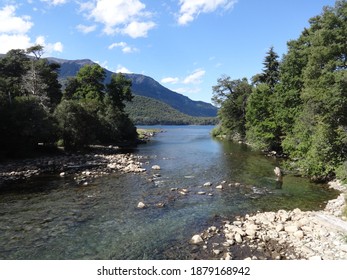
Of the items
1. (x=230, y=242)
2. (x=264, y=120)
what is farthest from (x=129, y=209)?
(x=264, y=120)

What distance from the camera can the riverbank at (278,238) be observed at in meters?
12.0

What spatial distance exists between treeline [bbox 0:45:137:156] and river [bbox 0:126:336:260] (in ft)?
42.8

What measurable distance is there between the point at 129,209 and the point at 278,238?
30.6 feet

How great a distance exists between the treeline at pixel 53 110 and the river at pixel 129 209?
1306cm

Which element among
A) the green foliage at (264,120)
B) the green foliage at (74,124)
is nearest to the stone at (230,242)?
the green foliage at (264,120)

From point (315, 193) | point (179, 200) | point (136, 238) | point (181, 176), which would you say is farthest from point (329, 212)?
point (181, 176)

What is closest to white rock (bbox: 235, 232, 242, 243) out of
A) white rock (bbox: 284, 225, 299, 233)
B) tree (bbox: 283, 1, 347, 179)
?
white rock (bbox: 284, 225, 299, 233)

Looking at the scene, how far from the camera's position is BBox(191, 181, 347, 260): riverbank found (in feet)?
39.5

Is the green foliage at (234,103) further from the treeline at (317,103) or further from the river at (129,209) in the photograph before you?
the river at (129,209)

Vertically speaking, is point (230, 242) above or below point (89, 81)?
below

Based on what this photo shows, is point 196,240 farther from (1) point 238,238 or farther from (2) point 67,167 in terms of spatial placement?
(2) point 67,167

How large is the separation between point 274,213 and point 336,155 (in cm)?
1050

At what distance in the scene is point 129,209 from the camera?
18406 mm

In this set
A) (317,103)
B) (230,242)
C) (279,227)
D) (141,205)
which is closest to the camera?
(230,242)
